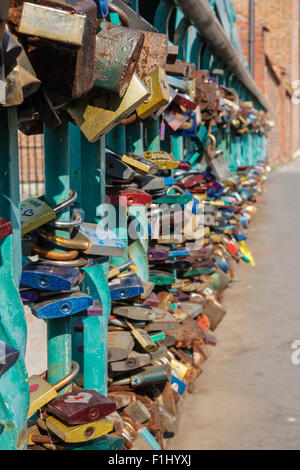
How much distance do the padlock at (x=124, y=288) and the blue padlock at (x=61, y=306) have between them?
0.81 m

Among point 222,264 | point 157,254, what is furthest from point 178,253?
point 222,264

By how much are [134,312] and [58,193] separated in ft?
3.64

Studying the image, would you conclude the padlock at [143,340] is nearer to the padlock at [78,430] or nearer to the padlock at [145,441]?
the padlock at [145,441]

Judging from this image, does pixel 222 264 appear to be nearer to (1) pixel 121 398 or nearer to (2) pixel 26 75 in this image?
(1) pixel 121 398

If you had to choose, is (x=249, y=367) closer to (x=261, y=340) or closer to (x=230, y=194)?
(x=261, y=340)

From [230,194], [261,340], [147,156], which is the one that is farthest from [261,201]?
[147,156]

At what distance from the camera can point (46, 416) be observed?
2.04 meters

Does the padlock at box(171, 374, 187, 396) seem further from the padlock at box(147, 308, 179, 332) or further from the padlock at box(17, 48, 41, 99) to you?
the padlock at box(17, 48, 41, 99)

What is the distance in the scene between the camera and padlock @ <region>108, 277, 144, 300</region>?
2.74m

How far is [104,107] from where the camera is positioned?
1759mm

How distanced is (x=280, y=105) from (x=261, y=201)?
21.0 metres

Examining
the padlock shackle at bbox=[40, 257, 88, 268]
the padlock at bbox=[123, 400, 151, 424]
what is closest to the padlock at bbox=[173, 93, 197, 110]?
the padlock at bbox=[123, 400, 151, 424]

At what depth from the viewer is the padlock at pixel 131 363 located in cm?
278

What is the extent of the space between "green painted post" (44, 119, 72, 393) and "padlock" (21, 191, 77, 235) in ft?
0.20
